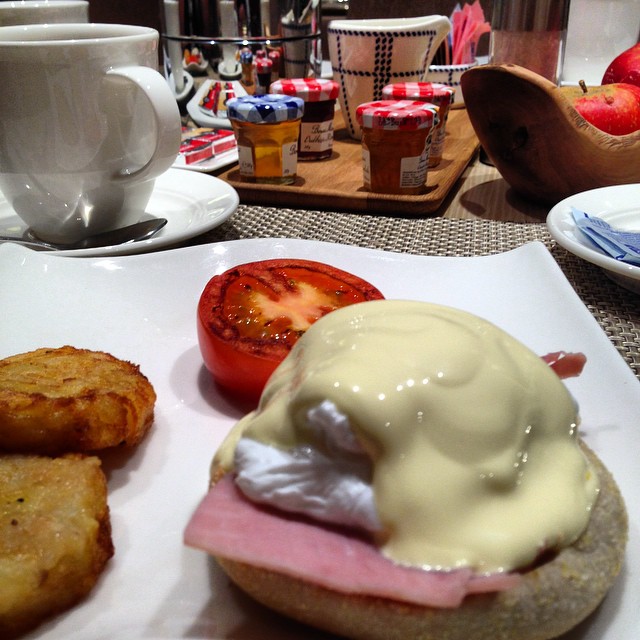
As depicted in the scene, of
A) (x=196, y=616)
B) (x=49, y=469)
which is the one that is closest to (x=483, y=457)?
(x=196, y=616)

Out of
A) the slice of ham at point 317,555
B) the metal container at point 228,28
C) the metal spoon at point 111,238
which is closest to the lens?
the slice of ham at point 317,555

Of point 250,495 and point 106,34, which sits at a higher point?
point 106,34

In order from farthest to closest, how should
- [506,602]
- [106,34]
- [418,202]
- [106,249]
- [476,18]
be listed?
1. [476,18]
2. [418,202]
3. [106,34]
4. [106,249]
5. [506,602]

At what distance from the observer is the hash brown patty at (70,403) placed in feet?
2.90

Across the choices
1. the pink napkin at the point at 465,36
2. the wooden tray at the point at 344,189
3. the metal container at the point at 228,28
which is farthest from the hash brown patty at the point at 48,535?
the pink napkin at the point at 465,36

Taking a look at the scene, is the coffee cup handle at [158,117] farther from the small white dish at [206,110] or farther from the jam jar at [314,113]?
the small white dish at [206,110]

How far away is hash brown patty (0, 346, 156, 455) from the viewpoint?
2.90ft

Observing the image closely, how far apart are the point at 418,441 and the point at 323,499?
4.7 inches

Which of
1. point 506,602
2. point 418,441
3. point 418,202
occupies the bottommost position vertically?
point 418,202

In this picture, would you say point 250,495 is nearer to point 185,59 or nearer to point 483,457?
point 483,457

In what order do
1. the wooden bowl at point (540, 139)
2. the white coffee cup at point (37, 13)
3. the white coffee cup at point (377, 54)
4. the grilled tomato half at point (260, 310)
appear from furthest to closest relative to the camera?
the white coffee cup at point (377, 54)
the white coffee cup at point (37, 13)
the wooden bowl at point (540, 139)
the grilled tomato half at point (260, 310)

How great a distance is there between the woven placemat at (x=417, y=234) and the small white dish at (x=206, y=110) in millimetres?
1196

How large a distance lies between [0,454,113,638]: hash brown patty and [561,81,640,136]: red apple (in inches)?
78.9

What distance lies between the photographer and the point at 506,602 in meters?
0.64
